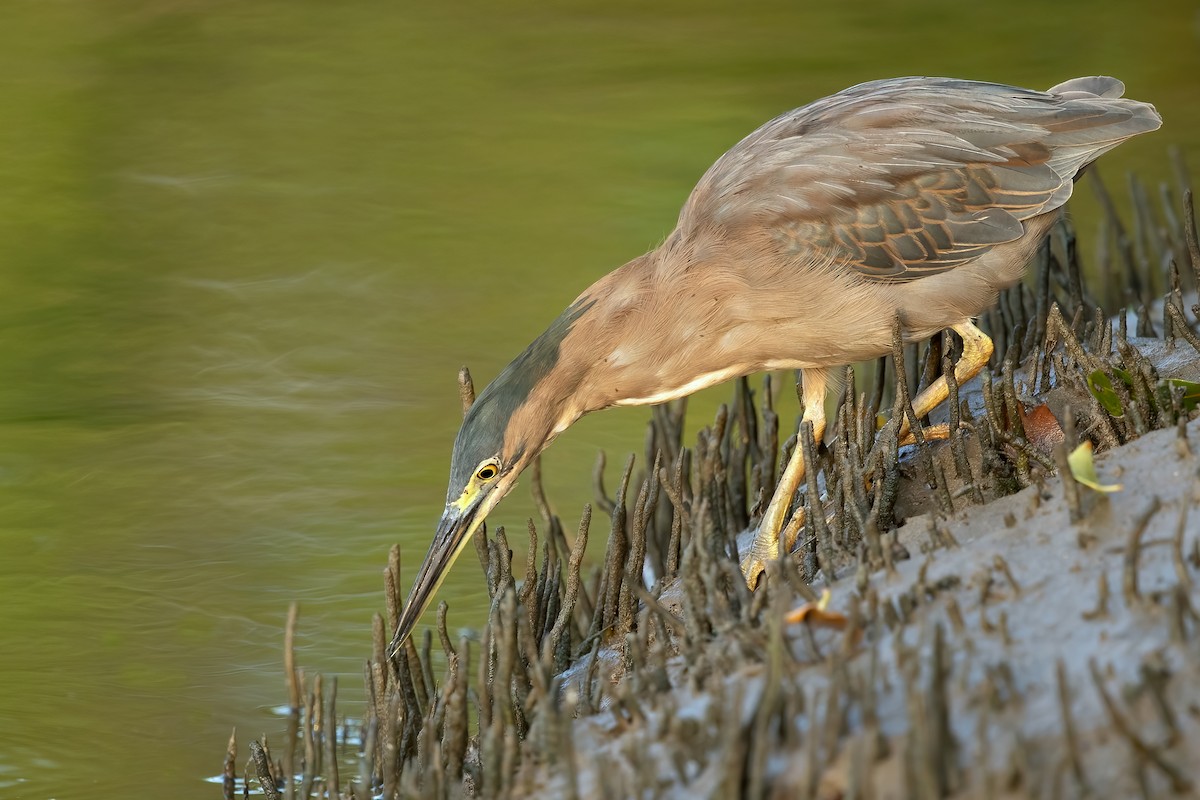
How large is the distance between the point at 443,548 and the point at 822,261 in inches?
48.8

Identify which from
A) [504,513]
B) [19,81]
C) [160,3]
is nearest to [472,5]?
[160,3]

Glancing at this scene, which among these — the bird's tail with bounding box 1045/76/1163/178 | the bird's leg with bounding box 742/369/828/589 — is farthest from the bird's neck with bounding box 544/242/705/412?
the bird's tail with bounding box 1045/76/1163/178

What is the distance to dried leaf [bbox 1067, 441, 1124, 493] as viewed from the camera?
120 inches

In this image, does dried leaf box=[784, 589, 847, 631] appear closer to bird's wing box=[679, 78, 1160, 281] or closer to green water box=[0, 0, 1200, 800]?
bird's wing box=[679, 78, 1160, 281]

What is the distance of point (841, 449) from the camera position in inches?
155

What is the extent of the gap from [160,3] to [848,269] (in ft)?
28.6

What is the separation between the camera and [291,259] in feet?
27.2

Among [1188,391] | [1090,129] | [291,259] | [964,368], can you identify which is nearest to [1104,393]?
[1188,391]

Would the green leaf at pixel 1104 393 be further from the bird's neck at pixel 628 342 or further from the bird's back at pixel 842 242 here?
the bird's neck at pixel 628 342

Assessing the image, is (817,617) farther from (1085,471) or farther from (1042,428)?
(1042,428)

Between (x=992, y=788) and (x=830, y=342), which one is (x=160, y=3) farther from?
(x=992, y=788)

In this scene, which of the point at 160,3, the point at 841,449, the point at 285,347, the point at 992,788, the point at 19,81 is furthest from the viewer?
the point at 160,3

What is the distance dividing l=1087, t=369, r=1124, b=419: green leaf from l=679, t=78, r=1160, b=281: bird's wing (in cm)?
51

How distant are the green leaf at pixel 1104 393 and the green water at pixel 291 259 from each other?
2.35 m
